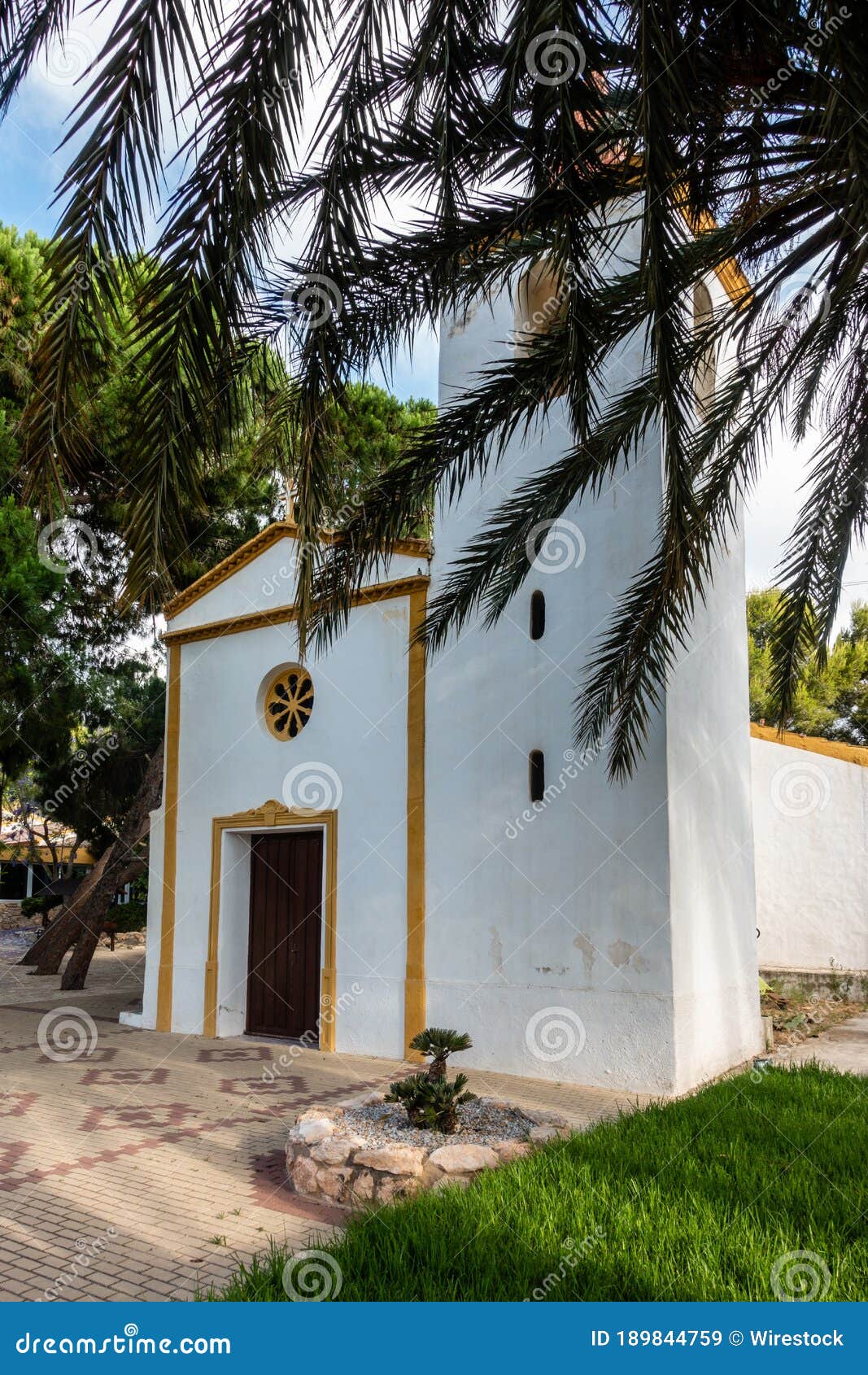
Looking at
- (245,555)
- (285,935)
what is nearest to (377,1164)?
(285,935)

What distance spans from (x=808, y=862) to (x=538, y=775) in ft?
22.1

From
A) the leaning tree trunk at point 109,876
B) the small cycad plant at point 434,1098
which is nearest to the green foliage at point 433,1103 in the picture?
the small cycad plant at point 434,1098

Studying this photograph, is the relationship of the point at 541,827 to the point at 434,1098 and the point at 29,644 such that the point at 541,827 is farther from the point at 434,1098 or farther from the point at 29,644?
the point at 29,644

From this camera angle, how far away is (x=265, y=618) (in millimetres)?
12617

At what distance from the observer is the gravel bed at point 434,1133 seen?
646 cm

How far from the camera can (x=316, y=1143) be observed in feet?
20.5

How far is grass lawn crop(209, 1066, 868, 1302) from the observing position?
4035 mm

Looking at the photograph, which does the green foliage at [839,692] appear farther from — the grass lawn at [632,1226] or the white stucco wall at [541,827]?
the grass lawn at [632,1226]

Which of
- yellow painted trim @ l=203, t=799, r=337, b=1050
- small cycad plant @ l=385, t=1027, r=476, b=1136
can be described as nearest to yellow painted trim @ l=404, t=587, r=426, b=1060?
yellow painted trim @ l=203, t=799, r=337, b=1050

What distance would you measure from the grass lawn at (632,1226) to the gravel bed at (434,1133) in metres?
0.60

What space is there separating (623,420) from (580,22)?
322 cm

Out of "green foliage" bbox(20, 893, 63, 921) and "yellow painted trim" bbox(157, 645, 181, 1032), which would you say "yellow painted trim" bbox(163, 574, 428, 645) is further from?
"green foliage" bbox(20, 893, 63, 921)

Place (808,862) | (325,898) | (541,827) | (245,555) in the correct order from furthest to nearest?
1. (808,862)
2. (245,555)
3. (325,898)
4. (541,827)
